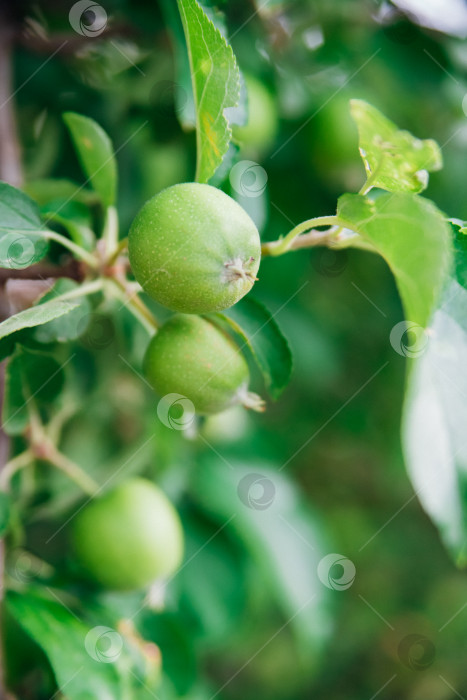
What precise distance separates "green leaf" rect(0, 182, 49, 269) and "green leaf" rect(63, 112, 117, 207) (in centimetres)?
Result: 9

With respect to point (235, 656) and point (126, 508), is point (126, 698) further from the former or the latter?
point (235, 656)

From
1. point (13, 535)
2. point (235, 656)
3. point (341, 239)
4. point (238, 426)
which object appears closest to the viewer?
point (341, 239)

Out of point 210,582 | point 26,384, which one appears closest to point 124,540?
point 26,384

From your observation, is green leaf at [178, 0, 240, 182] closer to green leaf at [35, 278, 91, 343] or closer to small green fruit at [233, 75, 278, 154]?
green leaf at [35, 278, 91, 343]

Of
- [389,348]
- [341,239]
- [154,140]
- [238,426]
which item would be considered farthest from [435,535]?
[341,239]

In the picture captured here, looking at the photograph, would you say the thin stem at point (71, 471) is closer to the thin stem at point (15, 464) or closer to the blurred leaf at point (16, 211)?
the thin stem at point (15, 464)

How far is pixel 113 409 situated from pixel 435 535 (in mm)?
1213

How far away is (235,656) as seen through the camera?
2068 millimetres

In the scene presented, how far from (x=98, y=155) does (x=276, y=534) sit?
0.89m

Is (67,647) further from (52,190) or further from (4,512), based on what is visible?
(52,190)

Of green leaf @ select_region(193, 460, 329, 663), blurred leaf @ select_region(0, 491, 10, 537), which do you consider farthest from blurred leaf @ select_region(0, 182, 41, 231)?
green leaf @ select_region(193, 460, 329, 663)

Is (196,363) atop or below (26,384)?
atop

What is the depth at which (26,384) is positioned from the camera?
841 mm

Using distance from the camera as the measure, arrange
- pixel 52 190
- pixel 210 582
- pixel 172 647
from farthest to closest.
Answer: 1. pixel 210 582
2. pixel 172 647
3. pixel 52 190
